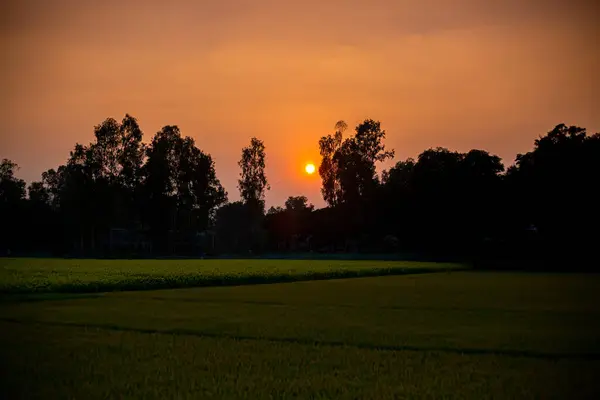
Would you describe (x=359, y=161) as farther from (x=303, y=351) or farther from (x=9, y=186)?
(x=303, y=351)

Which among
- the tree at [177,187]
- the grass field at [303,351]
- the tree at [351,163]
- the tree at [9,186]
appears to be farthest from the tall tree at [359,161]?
the grass field at [303,351]

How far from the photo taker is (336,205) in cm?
9856

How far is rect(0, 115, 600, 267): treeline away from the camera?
2603 inches

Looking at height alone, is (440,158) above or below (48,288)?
above

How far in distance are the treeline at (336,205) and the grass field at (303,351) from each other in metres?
48.8

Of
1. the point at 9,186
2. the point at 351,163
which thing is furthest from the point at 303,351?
the point at 9,186

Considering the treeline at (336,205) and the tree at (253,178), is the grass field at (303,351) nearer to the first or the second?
the treeline at (336,205)

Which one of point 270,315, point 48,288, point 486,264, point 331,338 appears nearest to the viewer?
point 331,338

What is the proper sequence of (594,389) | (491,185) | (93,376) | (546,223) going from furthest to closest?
(491,185), (546,223), (93,376), (594,389)

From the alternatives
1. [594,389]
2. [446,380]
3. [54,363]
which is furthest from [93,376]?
[594,389]

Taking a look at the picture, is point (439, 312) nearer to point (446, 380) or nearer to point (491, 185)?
point (446, 380)

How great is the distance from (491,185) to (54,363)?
234ft

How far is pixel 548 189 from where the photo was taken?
6581cm

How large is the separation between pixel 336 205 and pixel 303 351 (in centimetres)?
8730
